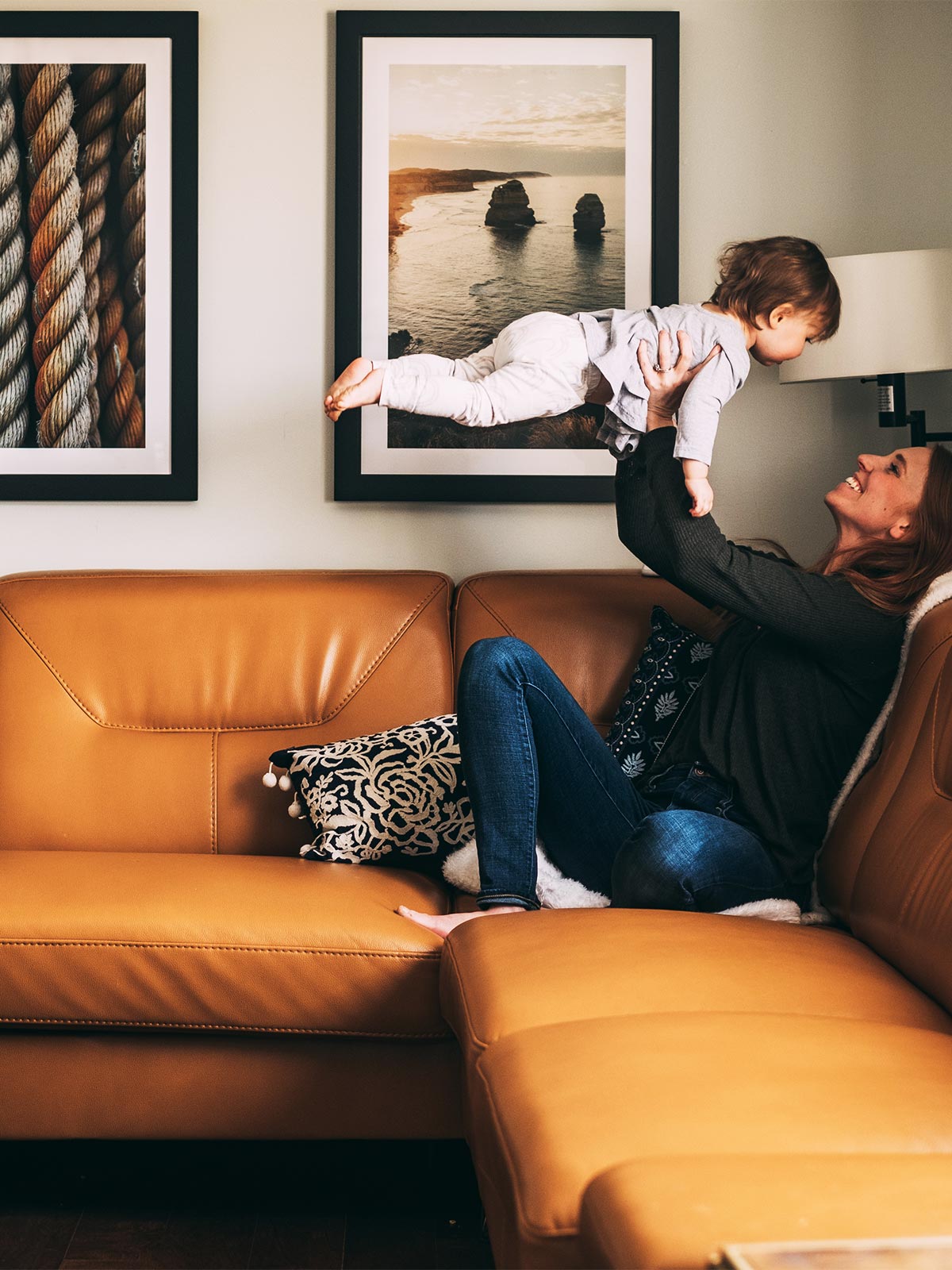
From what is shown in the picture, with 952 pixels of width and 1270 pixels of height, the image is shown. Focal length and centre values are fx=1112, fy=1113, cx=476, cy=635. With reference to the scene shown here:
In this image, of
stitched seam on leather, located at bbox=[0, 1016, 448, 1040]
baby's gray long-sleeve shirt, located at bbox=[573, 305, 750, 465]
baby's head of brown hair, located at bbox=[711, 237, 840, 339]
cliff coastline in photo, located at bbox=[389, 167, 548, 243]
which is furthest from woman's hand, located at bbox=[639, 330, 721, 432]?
stitched seam on leather, located at bbox=[0, 1016, 448, 1040]

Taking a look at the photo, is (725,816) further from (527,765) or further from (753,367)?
(753,367)

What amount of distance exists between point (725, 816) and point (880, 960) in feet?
1.19

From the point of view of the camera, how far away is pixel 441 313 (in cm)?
253

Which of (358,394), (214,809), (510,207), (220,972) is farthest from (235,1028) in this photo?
(510,207)

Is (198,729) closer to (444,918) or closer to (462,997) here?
(444,918)

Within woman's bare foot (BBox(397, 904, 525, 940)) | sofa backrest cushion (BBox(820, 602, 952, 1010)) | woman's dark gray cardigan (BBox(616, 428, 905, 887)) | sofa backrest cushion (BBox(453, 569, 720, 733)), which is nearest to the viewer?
sofa backrest cushion (BBox(820, 602, 952, 1010))

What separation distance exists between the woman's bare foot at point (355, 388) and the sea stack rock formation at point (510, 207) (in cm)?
83

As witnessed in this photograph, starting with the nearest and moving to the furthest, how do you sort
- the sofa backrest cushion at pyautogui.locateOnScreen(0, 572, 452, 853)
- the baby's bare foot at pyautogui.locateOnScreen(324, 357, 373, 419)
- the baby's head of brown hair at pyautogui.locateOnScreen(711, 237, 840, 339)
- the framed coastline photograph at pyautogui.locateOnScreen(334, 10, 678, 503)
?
the baby's bare foot at pyautogui.locateOnScreen(324, 357, 373, 419) → the baby's head of brown hair at pyautogui.locateOnScreen(711, 237, 840, 339) → the sofa backrest cushion at pyautogui.locateOnScreen(0, 572, 452, 853) → the framed coastline photograph at pyautogui.locateOnScreen(334, 10, 678, 503)

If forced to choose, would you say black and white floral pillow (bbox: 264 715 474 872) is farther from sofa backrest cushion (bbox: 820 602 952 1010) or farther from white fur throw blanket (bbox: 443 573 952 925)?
sofa backrest cushion (bbox: 820 602 952 1010)

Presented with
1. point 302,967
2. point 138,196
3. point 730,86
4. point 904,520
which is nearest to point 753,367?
point 730,86

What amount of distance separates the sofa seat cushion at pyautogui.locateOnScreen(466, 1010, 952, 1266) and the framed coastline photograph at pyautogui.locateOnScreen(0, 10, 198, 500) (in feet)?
6.23

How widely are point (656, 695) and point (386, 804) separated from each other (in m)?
0.54

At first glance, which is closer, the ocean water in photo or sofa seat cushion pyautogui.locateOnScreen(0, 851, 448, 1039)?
sofa seat cushion pyautogui.locateOnScreen(0, 851, 448, 1039)

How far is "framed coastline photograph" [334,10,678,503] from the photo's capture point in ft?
8.21
